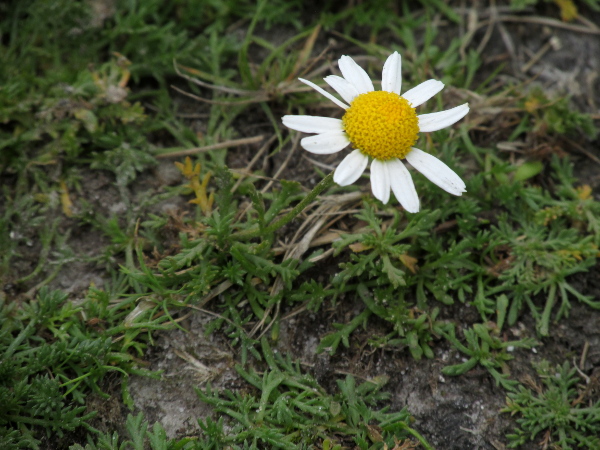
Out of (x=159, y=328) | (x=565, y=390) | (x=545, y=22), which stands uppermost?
(x=545, y=22)

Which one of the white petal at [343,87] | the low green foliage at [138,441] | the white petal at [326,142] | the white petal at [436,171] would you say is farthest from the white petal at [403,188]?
the low green foliage at [138,441]

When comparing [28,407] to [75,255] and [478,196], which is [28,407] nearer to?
[75,255]

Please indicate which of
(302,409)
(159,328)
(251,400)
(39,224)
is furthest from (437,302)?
(39,224)

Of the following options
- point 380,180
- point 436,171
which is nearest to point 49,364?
point 380,180

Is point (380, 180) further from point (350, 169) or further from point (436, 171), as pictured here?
point (436, 171)

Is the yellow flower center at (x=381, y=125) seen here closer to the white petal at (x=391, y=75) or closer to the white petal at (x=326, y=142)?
the white petal at (x=326, y=142)

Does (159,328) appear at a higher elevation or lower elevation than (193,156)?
lower

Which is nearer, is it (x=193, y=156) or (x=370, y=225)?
(x=370, y=225)
